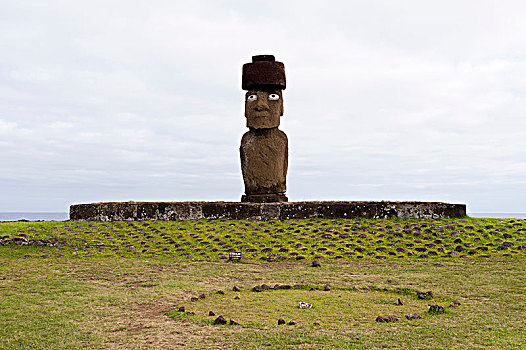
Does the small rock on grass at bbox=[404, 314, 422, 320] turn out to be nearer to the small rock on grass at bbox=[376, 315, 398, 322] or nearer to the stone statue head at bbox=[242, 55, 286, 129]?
the small rock on grass at bbox=[376, 315, 398, 322]

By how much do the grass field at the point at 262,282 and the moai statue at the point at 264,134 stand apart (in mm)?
2862

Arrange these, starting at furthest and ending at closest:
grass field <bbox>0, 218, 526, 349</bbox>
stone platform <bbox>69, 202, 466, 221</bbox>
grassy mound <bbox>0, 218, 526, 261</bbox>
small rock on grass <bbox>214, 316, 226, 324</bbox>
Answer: stone platform <bbox>69, 202, 466, 221</bbox> < grassy mound <bbox>0, 218, 526, 261</bbox> < small rock on grass <bbox>214, 316, 226, 324</bbox> < grass field <bbox>0, 218, 526, 349</bbox>

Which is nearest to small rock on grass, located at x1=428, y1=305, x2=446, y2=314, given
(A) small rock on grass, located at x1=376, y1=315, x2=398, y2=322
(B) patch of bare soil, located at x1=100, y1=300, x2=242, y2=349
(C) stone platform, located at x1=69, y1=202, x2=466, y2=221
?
(A) small rock on grass, located at x1=376, y1=315, x2=398, y2=322

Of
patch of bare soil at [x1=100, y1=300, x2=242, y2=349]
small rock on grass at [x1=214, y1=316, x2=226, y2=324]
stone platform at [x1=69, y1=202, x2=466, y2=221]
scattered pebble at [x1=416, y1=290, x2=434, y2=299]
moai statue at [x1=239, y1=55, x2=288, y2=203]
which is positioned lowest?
patch of bare soil at [x1=100, y1=300, x2=242, y2=349]

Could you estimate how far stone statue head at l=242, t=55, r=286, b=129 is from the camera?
18.9 metres

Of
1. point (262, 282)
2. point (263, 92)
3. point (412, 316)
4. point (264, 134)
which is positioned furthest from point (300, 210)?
point (412, 316)

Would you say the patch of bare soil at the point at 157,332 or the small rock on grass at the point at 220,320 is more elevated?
the small rock on grass at the point at 220,320

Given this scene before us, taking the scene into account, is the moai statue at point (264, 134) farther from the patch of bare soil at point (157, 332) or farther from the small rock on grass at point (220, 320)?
the small rock on grass at point (220, 320)

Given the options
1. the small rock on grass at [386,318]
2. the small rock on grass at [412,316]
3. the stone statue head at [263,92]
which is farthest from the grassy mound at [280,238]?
the small rock on grass at [386,318]

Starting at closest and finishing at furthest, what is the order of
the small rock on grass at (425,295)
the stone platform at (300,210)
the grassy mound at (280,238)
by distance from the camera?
the small rock on grass at (425,295) < the grassy mound at (280,238) < the stone platform at (300,210)

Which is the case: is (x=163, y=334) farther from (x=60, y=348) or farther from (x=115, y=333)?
(x=60, y=348)

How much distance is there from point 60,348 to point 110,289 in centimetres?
354

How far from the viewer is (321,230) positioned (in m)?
15.5

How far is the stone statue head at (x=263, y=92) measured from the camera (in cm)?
1889
